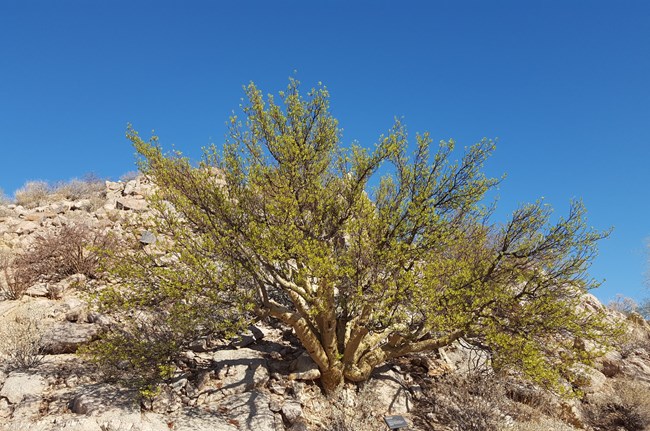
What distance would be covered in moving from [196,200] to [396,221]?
4552mm

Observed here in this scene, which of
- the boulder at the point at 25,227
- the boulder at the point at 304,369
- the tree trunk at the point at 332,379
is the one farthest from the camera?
the boulder at the point at 25,227

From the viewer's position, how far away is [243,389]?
9070mm

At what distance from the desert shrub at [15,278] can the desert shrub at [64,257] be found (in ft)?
0.68

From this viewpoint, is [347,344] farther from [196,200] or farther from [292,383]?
[196,200]

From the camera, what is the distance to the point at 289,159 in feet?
29.8

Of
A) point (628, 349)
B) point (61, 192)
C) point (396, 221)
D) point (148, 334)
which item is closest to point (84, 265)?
point (148, 334)

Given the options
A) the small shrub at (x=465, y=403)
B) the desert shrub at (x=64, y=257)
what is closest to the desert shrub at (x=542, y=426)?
the small shrub at (x=465, y=403)

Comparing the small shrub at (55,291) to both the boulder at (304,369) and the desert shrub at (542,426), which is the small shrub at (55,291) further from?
the desert shrub at (542,426)

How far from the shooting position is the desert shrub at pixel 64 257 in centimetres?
1329

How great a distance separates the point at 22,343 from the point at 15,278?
3.57 meters

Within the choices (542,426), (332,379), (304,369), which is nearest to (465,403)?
(542,426)

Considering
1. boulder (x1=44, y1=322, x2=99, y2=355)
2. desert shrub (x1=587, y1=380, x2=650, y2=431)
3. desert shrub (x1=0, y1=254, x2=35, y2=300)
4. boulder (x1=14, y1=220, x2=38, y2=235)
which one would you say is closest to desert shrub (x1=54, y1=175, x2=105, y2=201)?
boulder (x1=14, y1=220, x2=38, y2=235)

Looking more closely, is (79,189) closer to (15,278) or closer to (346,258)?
(15,278)

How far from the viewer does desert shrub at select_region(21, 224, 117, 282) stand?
13289mm
